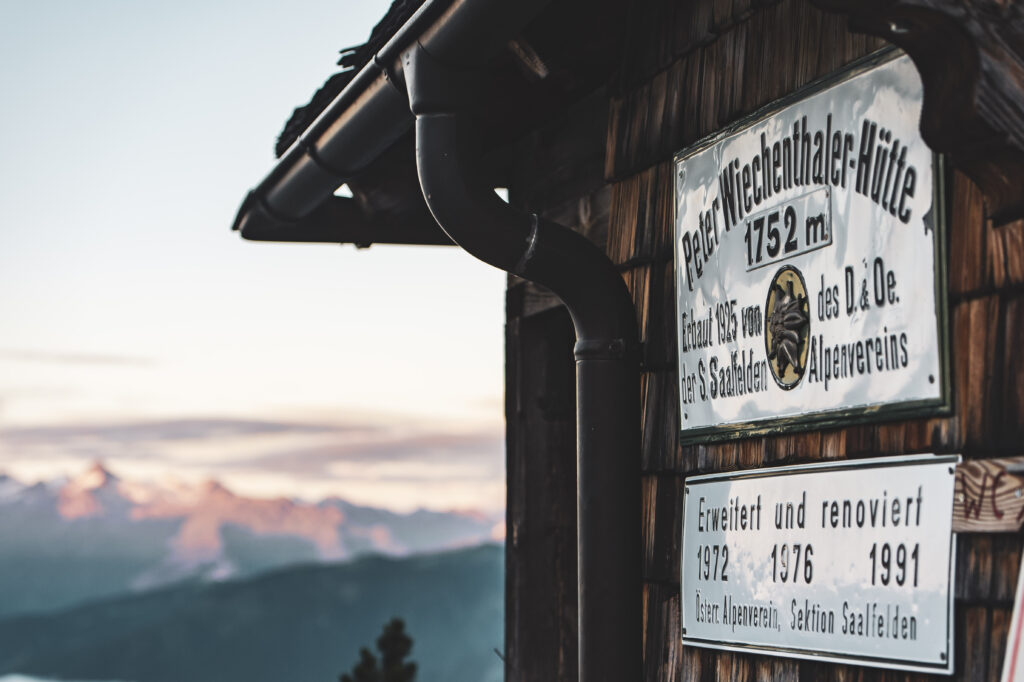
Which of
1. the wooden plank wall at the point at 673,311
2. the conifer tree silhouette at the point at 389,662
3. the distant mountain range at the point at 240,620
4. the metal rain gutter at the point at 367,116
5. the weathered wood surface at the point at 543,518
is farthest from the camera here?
the distant mountain range at the point at 240,620

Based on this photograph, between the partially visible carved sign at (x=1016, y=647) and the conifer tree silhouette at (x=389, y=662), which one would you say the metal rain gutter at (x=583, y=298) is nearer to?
the partially visible carved sign at (x=1016, y=647)

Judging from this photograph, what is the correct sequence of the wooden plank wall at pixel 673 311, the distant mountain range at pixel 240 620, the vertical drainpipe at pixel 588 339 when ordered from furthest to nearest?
the distant mountain range at pixel 240 620 → the vertical drainpipe at pixel 588 339 → the wooden plank wall at pixel 673 311

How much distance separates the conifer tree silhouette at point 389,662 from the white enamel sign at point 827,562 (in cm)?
2152

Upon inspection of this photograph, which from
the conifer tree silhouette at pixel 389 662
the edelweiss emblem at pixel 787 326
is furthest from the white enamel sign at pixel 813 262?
the conifer tree silhouette at pixel 389 662

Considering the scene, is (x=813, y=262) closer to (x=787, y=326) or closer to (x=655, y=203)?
(x=787, y=326)

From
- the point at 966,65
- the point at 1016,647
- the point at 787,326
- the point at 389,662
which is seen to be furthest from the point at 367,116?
the point at 389,662

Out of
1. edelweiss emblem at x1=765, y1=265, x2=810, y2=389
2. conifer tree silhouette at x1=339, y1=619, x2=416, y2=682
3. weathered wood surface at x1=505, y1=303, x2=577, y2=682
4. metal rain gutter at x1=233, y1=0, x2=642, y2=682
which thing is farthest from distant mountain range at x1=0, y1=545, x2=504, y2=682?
edelweiss emblem at x1=765, y1=265, x2=810, y2=389

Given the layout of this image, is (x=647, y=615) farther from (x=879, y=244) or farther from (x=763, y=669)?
(x=879, y=244)

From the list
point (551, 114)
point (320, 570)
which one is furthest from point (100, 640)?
point (551, 114)

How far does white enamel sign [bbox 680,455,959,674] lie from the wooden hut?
0.05 metres

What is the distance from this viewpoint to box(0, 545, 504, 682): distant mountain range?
178500mm

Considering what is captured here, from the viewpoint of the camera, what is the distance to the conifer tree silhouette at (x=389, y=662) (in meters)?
24.8

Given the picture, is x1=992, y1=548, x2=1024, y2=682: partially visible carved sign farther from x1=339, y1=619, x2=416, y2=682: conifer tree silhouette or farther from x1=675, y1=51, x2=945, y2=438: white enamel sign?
x1=339, y1=619, x2=416, y2=682: conifer tree silhouette

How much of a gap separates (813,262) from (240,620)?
594ft
